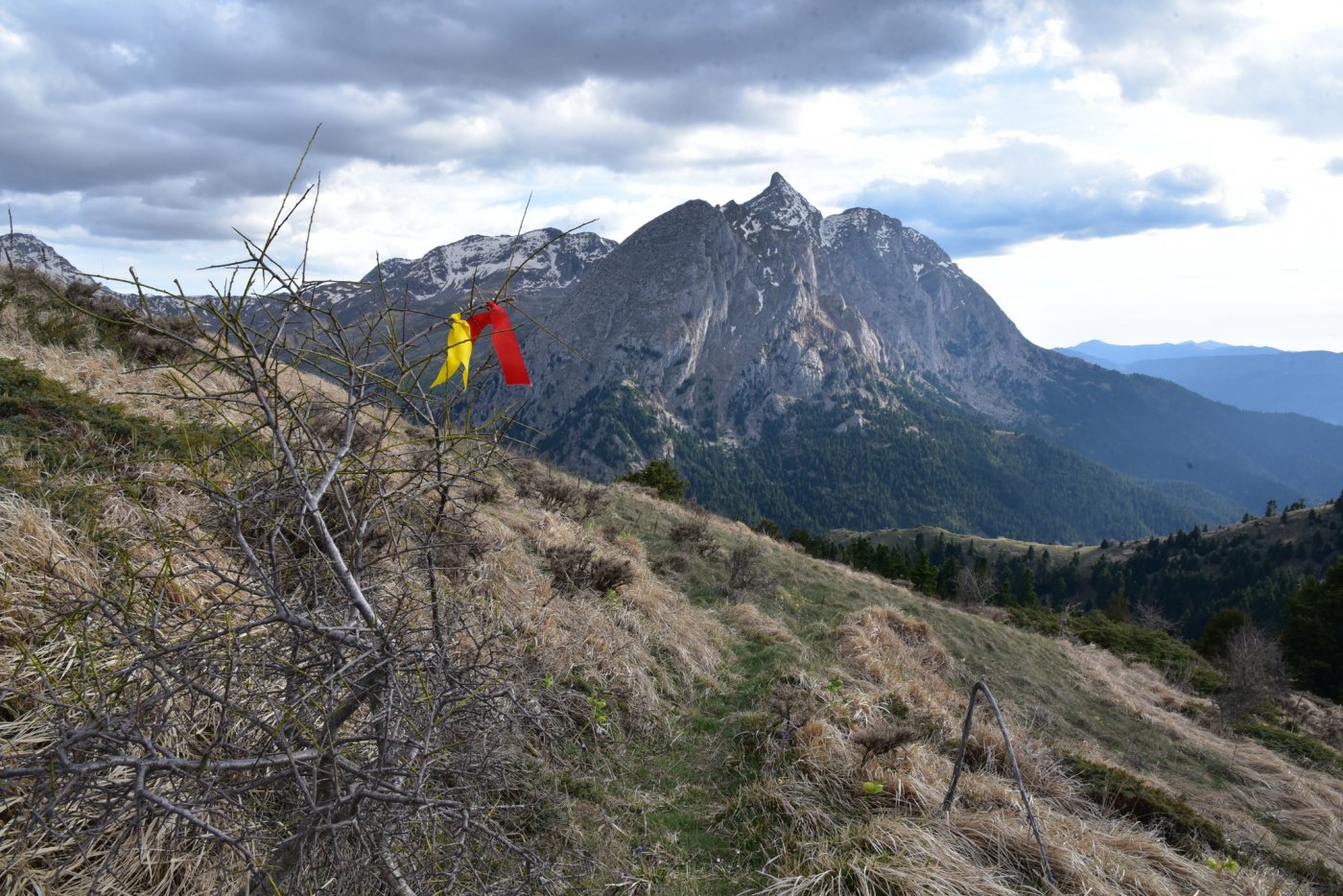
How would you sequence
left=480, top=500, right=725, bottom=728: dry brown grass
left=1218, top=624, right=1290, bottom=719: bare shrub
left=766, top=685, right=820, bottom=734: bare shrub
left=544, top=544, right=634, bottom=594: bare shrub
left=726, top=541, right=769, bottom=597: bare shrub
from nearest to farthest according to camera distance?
left=766, top=685, right=820, bottom=734: bare shrub, left=480, top=500, right=725, bottom=728: dry brown grass, left=544, top=544, right=634, bottom=594: bare shrub, left=726, top=541, right=769, bottom=597: bare shrub, left=1218, top=624, right=1290, bottom=719: bare shrub

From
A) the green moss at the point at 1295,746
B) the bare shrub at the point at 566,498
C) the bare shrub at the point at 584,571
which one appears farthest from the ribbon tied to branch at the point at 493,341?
the green moss at the point at 1295,746

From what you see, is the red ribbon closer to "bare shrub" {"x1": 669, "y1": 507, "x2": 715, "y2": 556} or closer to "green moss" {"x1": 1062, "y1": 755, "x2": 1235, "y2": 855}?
"green moss" {"x1": 1062, "y1": 755, "x2": 1235, "y2": 855}

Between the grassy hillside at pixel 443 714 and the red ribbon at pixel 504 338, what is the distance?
0.74 metres

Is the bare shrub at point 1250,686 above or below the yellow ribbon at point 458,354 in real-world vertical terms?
below

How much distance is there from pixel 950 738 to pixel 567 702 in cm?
443

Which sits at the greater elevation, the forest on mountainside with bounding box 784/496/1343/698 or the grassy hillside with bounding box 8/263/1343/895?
the grassy hillside with bounding box 8/263/1343/895

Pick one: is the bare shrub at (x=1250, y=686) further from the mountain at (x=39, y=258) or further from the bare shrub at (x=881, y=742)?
the mountain at (x=39, y=258)

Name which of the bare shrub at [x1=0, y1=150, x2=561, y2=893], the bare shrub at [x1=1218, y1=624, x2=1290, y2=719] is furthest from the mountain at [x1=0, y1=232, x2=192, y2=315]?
the bare shrub at [x1=1218, y1=624, x2=1290, y2=719]

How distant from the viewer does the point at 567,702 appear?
6.02 meters

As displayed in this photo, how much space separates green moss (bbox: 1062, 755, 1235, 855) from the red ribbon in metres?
7.37

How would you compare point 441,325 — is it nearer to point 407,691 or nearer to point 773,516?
point 407,691

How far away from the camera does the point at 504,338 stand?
12.4ft

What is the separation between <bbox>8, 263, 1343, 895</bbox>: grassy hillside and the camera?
2137 millimetres

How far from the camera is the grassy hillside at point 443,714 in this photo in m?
2.14
